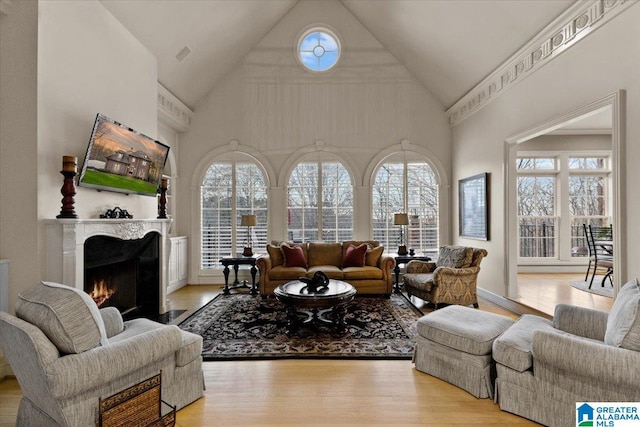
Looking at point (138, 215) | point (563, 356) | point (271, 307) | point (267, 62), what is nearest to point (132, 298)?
point (138, 215)

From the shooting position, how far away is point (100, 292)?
3.48 m

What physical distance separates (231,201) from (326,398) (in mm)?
4773

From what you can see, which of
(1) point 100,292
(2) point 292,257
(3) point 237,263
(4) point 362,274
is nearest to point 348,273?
(4) point 362,274

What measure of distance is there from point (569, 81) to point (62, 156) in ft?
17.1

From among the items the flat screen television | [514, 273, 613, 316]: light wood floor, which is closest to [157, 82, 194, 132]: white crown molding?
the flat screen television

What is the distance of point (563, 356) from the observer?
1.94 metres

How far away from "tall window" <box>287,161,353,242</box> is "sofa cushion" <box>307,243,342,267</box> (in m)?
0.72

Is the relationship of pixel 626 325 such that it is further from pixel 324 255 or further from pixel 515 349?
pixel 324 255

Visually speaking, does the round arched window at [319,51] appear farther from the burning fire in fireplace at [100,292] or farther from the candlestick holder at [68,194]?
the burning fire in fireplace at [100,292]

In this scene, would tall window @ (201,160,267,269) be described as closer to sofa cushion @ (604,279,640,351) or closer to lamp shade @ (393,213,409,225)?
lamp shade @ (393,213,409,225)

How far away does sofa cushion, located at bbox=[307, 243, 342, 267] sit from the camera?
5.69 m

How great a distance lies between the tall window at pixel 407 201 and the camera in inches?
256

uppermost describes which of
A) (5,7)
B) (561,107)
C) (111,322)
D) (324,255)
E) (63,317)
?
(5,7)

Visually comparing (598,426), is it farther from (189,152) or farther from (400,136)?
(189,152)
